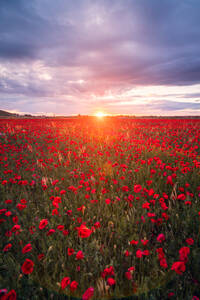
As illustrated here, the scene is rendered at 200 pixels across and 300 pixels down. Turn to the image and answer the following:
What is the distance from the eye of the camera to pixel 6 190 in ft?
11.2

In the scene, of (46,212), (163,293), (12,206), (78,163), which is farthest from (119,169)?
(163,293)

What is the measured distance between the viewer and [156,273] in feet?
5.08

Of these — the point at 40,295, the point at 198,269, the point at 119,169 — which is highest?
the point at 119,169

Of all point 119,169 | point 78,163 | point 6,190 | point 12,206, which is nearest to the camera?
point 12,206

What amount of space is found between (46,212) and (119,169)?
1950 millimetres

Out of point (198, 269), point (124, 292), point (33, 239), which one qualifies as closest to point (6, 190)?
point (33, 239)

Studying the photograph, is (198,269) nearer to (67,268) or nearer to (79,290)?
(79,290)

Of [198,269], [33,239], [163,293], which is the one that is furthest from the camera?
[33,239]

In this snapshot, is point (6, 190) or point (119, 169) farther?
point (119, 169)

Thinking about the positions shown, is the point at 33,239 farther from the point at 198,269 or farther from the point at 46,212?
the point at 198,269

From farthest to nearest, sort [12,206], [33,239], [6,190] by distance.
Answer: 1. [6,190]
2. [12,206]
3. [33,239]

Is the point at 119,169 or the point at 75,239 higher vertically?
the point at 119,169

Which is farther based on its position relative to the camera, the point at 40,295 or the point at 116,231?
the point at 116,231

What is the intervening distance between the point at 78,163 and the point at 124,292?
3279mm
